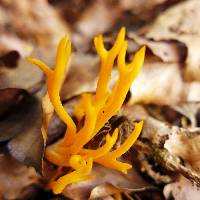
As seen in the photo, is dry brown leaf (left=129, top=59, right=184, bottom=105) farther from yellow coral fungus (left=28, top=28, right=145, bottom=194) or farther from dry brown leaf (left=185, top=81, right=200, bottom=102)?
yellow coral fungus (left=28, top=28, right=145, bottom=194)

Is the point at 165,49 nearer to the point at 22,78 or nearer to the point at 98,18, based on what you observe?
the point at 98,18

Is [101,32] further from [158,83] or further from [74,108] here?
[74,108]

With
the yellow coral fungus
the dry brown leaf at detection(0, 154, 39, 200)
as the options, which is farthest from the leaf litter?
the yellow coral fungus

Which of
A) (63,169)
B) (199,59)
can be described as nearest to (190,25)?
(199,59)

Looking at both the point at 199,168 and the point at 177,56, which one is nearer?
the point at 199,168

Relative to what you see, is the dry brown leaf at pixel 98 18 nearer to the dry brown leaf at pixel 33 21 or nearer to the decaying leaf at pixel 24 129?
the dry brown leaf at pixel 33 21

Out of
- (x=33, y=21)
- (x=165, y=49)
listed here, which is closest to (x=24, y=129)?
(x=33, y=21)

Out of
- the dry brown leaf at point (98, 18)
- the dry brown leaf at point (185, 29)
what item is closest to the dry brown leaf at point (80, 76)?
the dry brown leaf at point (98, 18)
